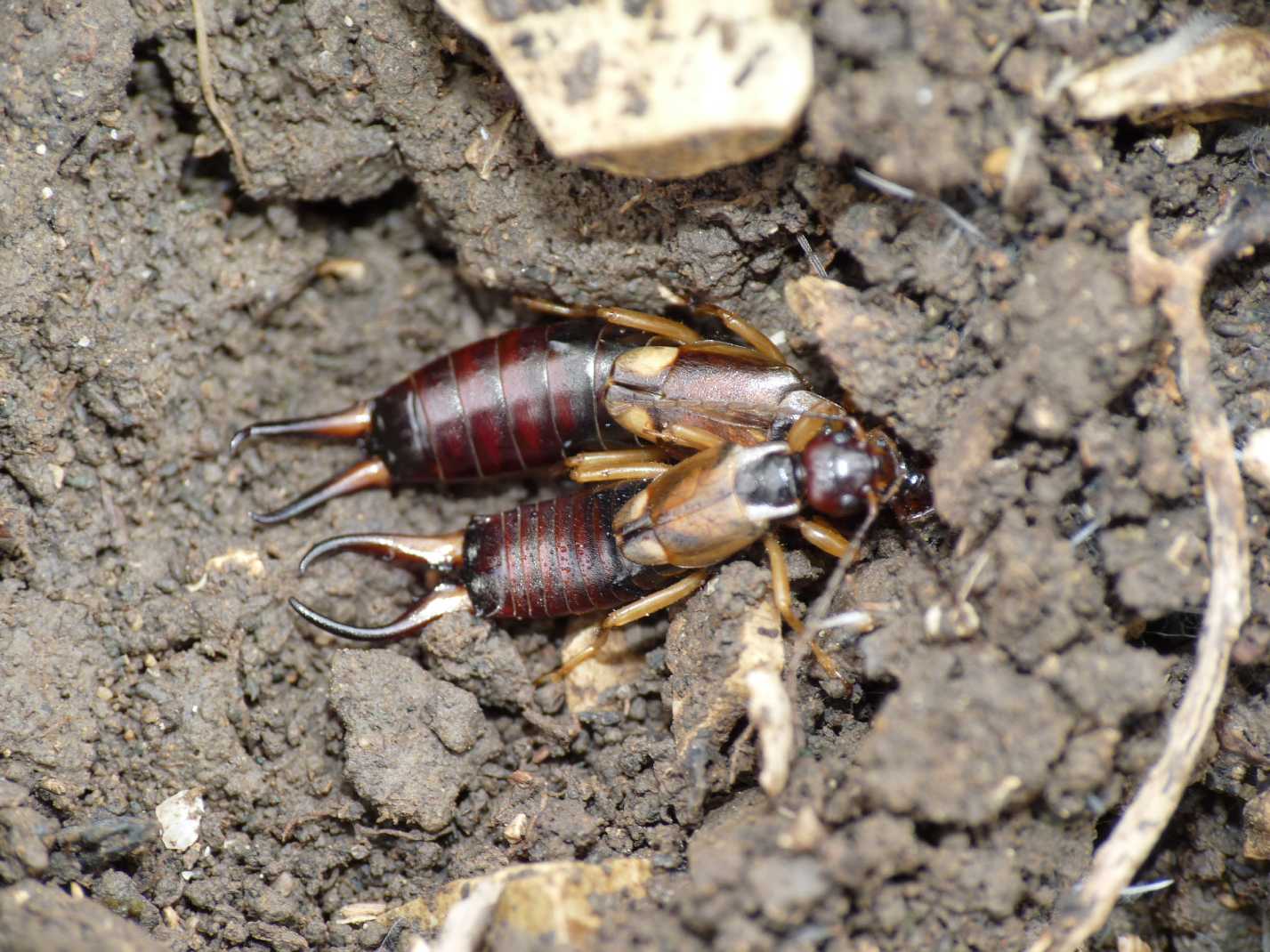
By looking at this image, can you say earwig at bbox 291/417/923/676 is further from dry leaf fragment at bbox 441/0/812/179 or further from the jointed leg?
dry leaf fragment at bbox 441/0/812/179

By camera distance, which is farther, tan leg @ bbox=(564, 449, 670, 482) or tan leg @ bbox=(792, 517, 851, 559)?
tan leg @ bbox=(564, 449, 670, 482)

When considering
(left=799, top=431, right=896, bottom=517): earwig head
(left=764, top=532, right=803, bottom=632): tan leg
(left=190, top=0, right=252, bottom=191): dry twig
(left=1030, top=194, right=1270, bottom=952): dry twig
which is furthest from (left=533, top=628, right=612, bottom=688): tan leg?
(left=190, top=0, right=252, bottom=191): dry twig

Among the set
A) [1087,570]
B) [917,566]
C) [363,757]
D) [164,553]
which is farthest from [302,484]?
[1087,570]

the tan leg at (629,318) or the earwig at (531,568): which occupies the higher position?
the tan leg at (629,318)

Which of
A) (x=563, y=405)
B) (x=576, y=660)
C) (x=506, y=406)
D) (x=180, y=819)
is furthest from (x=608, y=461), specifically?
(x=180, y=819)

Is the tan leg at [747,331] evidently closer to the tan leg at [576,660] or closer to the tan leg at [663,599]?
the tan leg at [663,599]

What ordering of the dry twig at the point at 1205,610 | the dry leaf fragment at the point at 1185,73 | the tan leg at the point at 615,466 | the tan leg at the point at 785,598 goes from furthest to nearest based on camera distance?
1. the tan leg at the point at 615,466
2. the tan leg at the point at 785,598
3. the dry leaf fragment at the point at 1185,73
4. the dry twig at the point at 1205,610

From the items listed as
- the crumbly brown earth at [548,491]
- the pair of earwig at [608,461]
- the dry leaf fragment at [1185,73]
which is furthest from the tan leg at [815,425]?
the dry leaf fragment at [1185,73]

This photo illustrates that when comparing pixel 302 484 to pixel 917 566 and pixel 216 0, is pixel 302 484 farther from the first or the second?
pixel 917 566
